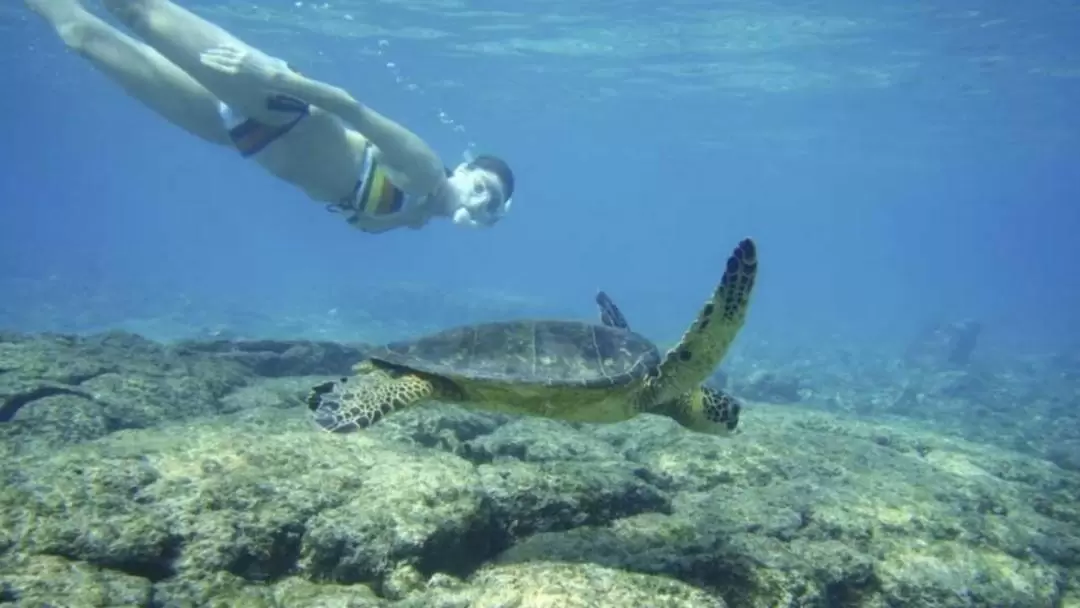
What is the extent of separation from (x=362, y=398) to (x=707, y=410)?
8.27 feet

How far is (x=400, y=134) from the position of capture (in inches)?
307

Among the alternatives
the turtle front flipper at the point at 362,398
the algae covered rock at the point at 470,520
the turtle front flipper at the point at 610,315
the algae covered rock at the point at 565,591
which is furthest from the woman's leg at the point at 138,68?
the algae covered rock at the point at 565,591

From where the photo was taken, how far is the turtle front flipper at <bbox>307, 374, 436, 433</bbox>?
4246 mm

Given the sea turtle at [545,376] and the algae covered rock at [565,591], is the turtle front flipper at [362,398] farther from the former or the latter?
the algae covered rock at [565,591]

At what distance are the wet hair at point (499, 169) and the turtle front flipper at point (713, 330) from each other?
601 cm

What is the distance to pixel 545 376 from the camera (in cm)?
456

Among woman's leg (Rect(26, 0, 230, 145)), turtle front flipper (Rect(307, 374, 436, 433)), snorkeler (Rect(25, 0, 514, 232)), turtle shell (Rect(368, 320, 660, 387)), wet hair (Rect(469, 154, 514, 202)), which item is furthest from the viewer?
wet hair (Rect(469, 154, 514, 202))

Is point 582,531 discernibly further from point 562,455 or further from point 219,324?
point 219,324

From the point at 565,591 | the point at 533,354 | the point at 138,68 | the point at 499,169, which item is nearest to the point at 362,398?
the point at 533,354

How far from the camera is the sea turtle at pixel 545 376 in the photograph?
14.1 ft

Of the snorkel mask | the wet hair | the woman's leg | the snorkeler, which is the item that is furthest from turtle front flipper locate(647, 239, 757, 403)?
the woman's leg

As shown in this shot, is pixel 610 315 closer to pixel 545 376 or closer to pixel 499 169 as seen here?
pixel 545 376

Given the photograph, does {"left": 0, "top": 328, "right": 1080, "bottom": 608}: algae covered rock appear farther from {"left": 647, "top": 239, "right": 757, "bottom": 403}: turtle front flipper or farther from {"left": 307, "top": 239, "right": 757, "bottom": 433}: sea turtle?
{"left": 647, "top": 239, "right": 757, "bottom": 403}: turtle front flipper

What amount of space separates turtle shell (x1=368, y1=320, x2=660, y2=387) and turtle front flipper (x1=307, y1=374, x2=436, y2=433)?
15 centimetres
